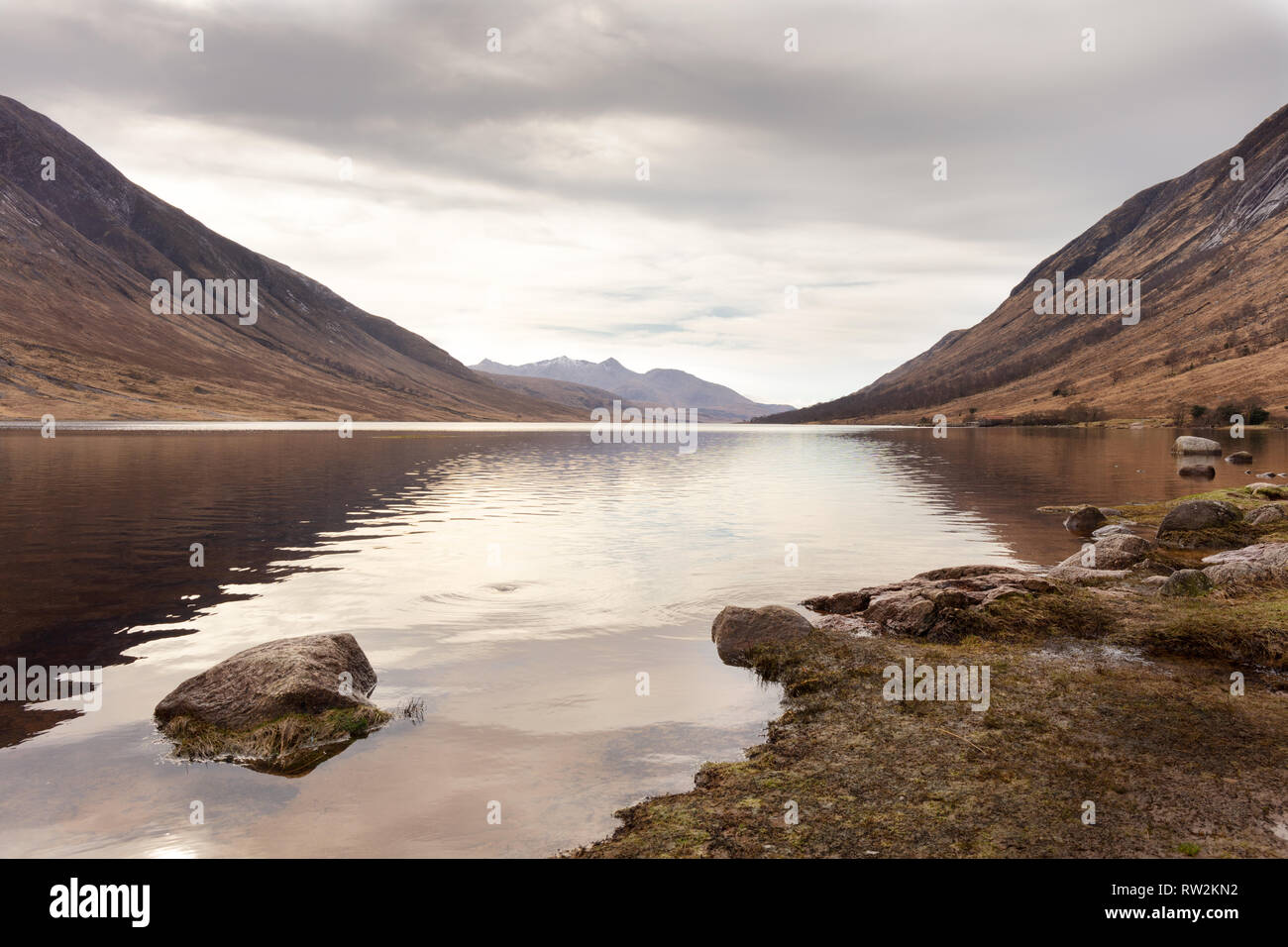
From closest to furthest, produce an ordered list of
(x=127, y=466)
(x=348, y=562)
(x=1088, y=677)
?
(x=1088, y=677), (x=348, y=562), (x=127, y=466)

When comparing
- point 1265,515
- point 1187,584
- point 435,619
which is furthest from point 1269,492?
point 435,619

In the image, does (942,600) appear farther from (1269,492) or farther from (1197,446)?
(1197,446)

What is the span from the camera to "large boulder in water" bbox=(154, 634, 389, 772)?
11727 mm

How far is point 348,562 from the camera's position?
27.6 meters

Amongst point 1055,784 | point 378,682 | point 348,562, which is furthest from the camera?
point 348,562

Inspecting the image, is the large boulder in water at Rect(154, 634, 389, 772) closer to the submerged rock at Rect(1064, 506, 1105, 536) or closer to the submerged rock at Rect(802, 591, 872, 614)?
the submerged rock at Rect(802, 591, 872, 614)

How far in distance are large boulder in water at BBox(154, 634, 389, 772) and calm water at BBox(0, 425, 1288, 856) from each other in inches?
16.3

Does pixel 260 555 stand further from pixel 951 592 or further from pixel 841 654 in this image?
pixel 951 592

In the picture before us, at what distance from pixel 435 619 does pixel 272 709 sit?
809cm

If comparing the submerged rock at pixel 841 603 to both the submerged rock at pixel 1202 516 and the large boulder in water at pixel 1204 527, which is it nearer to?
the large boulder in water at pixel 1204 527

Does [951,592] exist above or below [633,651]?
above

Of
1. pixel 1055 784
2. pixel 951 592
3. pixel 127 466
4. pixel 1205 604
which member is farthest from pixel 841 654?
pixel 127 466

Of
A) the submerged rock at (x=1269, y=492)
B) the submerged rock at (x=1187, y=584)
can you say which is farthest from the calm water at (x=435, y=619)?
the submerged rock at (x=1269, y=492)

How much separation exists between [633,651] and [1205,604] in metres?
13.3
